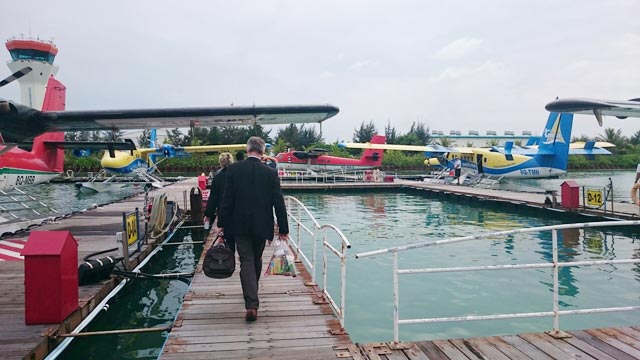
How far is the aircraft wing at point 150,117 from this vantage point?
30.6 feet

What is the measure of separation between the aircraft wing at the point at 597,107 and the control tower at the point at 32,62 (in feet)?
171

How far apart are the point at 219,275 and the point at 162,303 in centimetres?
362

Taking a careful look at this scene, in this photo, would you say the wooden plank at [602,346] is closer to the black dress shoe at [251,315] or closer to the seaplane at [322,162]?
the black dress shoe at [251,315]

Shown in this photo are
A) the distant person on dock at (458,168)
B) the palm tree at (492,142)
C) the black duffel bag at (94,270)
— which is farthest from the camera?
the palm tree at (492,142)

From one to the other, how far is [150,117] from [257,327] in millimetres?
7706

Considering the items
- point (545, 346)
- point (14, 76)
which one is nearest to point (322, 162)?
point (14, 76)

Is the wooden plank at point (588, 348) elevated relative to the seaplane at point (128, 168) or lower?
lower

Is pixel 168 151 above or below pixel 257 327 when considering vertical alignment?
above

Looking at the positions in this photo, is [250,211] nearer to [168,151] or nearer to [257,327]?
[257,327]

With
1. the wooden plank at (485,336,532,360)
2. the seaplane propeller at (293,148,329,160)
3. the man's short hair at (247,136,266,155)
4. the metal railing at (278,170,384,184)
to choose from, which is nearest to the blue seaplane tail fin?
the metal railing at (278,170,384,184)

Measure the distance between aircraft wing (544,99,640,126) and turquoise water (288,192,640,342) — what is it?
3.27m

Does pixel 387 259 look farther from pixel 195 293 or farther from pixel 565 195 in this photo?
pixel 565 195

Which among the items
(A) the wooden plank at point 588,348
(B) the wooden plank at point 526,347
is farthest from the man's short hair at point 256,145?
(A) the wooden plank at point 588,348

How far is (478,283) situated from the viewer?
7.85 metres
